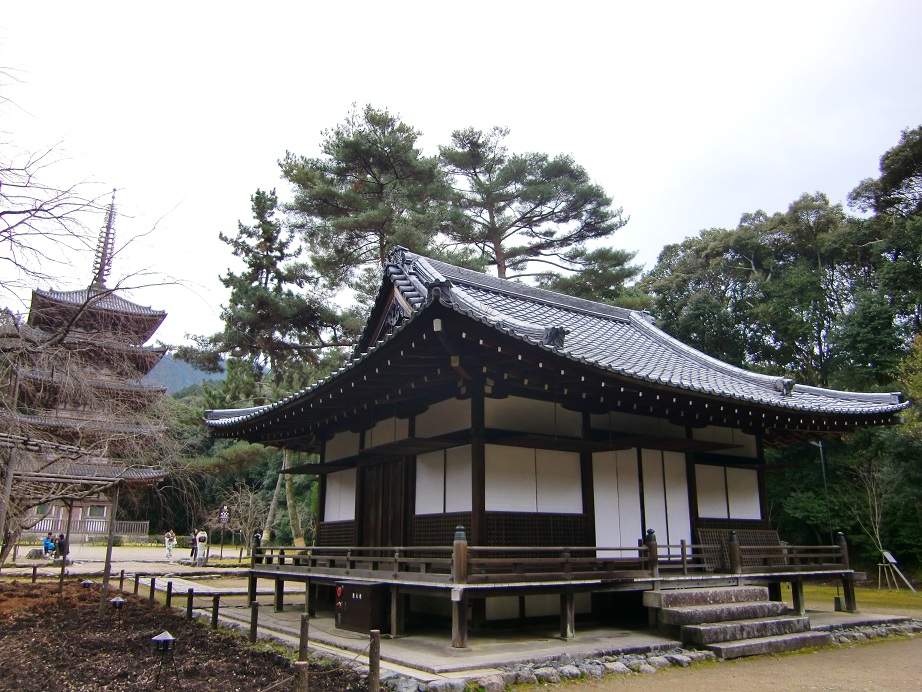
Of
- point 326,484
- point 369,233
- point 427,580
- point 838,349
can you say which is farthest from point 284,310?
point 838,349

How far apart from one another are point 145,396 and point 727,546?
1046cm

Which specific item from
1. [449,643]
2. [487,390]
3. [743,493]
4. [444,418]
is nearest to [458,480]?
[444,418]

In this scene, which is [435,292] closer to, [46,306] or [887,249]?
[46,306]

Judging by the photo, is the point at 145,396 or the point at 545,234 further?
the point at 545,234

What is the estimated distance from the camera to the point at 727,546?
11664 mm

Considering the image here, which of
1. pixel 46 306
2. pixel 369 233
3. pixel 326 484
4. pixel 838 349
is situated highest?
pixel 369 233

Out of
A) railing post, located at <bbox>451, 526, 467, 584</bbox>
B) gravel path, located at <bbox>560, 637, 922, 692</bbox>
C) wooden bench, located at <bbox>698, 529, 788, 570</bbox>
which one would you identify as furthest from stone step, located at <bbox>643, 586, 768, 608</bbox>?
railing post, located at <bbox>451, 526, 467, 584</bbox>

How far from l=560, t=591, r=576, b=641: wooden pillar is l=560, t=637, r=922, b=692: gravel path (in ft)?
4.58

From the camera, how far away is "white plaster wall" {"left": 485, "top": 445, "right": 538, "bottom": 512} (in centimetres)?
1002

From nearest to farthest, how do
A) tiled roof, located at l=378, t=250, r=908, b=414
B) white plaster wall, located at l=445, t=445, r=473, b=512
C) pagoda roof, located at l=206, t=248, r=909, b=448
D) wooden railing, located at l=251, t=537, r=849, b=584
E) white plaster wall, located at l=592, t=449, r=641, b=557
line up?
pagoda roof, located at l=206, t=248, r=909, b=448 → wooden railing, located at l=251, t=537, r=849, b=584 → white plaster wall, located at l=445, t=445, r=473, b=512 → white plaster wall, located at l=592, t=449, r=641, b=557 → tiled roof, located at l=378, t=250, r=908, b=414

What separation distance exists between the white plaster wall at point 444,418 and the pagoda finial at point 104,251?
5447 mm

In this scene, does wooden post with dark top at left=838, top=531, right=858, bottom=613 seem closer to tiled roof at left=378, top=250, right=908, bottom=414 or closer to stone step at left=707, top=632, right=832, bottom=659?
tiled roof at left=378, top=250, right=908, bottom=414

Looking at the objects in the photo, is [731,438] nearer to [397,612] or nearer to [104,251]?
[397,612]

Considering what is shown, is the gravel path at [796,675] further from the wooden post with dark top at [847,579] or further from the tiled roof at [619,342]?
the tiled roof at [619,342]
